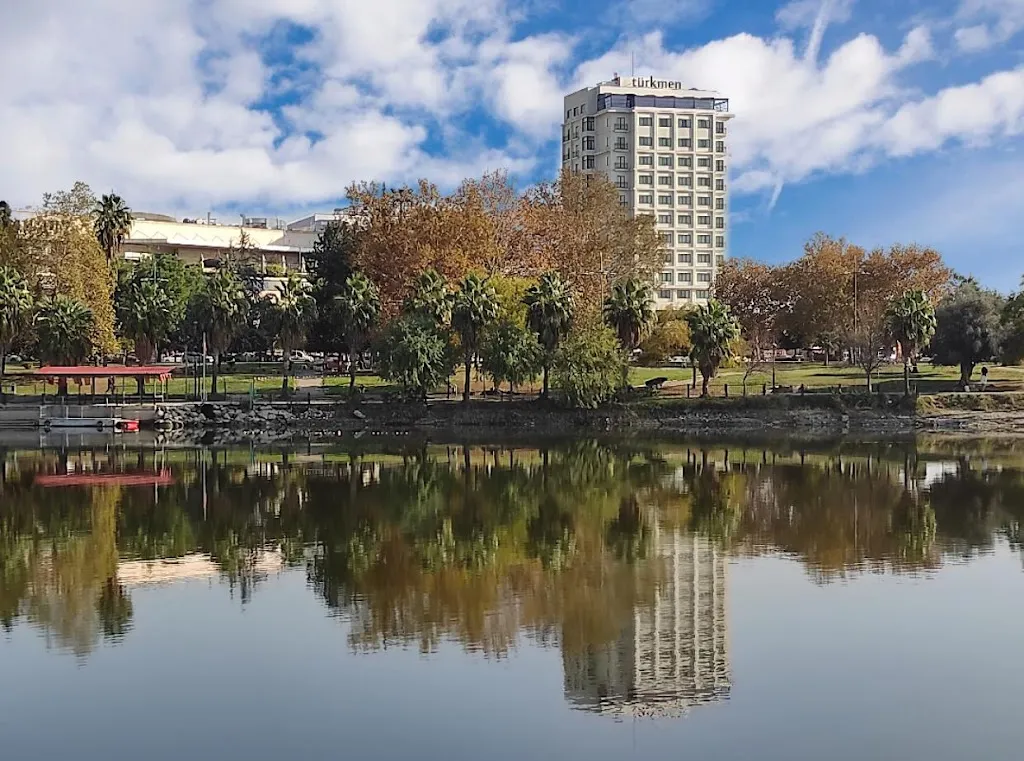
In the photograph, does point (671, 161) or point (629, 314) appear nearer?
point (629, 314)

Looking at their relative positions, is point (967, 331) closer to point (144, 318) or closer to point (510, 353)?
point (510, 353)

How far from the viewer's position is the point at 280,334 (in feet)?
253

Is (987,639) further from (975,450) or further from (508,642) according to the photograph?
(975,450)

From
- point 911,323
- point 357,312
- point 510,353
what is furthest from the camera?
point 357,312

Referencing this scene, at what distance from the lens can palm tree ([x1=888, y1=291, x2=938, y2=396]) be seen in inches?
2773

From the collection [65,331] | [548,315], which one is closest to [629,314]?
[548,315]

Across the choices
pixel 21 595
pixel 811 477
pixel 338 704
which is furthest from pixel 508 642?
pixel 811 477

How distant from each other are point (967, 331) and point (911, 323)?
13.3 ft

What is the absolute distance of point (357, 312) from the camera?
2931 inches

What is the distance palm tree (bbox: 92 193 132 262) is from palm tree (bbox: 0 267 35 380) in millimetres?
15075

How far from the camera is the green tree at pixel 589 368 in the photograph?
68.8 metres

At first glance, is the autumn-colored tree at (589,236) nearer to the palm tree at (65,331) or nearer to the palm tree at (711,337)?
the palm tree at (711,337)

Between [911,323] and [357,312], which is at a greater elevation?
[357,312]

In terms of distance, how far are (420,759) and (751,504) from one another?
2408 cm
